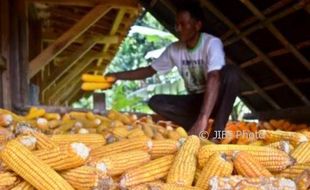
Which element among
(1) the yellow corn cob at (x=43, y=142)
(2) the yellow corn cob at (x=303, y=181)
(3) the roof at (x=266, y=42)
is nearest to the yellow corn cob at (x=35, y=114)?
(3) the roof at (x=266, y=42)

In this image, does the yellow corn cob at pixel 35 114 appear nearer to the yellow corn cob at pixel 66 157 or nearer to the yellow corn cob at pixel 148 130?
the yellow corn cob at pixel 148 130

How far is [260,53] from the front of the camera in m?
6.96

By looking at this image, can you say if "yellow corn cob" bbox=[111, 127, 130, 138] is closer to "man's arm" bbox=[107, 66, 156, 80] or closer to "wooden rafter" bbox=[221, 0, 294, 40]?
"man's arm" bbox=[107, 66, 156, 80]

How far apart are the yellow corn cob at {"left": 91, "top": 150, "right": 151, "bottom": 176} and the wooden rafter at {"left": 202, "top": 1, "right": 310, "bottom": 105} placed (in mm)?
4924

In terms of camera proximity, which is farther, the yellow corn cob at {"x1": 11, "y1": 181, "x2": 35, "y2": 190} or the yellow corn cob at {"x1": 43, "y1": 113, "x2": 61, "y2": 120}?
the yellow corn cob at {"x1": 43, "y1": 113, "x2": 61, "y2": 120}

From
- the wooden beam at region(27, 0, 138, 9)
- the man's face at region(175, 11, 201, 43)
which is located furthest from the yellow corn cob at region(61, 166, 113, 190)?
the wooden beam at region(27, 0, 138, 9)

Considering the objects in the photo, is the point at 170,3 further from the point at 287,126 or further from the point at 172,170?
the point at 172,170

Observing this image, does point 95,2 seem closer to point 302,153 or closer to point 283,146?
point 283,146

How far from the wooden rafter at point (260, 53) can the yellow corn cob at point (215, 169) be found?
505 cm

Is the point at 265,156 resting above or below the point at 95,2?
below

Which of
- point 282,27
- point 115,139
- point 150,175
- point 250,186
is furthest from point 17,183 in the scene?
point 282,27

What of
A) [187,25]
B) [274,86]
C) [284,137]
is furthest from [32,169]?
[274,86]

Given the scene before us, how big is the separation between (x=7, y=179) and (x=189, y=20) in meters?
3.37

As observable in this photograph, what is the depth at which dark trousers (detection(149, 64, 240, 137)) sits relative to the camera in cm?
488
